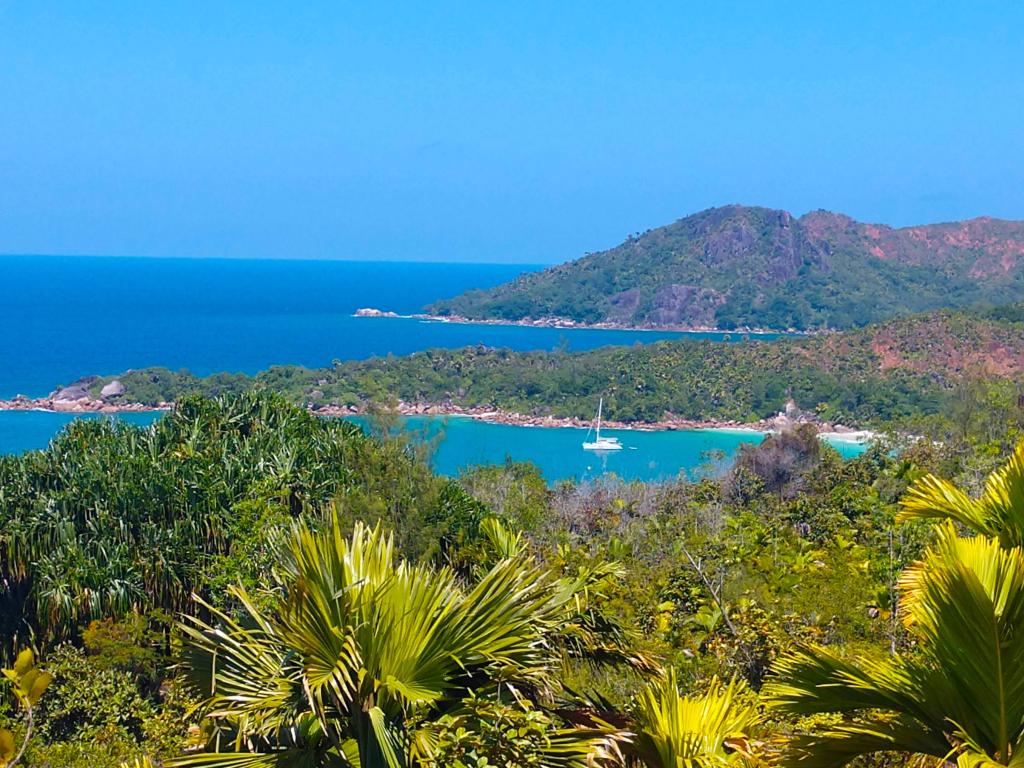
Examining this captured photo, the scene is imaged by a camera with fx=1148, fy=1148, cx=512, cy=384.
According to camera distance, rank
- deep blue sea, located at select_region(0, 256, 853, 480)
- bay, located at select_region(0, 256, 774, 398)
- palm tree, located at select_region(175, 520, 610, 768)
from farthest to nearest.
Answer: bay, located at select_region(0, 256, 774, 398), deep blue sea, located at select_region(0, 256, 853, 480), palm tree, located at select_region(175, 520, 610, 768)

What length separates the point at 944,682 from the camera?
396cm

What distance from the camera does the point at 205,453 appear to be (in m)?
21.4

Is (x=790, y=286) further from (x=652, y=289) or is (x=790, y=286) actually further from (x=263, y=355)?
(x=263, y=355)

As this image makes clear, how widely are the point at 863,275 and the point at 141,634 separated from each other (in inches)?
5609

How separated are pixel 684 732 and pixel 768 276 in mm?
145171

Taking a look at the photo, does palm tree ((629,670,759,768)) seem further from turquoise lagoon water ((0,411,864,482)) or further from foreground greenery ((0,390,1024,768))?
turquoise lagoon water ((0,411,864,482))

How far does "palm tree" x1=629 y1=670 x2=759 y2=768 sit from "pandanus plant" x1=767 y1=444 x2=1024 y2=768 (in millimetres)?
525

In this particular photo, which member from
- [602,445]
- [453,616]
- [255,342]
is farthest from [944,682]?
[255,342]

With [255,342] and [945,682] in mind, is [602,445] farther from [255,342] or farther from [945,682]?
[255,342]

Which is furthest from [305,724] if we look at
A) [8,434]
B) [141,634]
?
[8,434]

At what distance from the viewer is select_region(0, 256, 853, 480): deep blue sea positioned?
64.2m

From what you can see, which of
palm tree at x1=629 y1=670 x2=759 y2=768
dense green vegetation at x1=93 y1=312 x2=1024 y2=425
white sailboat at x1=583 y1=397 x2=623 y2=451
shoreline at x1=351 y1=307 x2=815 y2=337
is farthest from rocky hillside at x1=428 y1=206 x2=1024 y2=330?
palm tree at x1=629 y1=670 x2=759 y2=768

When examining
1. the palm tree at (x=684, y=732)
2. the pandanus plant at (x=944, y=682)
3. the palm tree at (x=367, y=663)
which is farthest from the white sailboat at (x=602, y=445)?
the pandanus plant at (x=944, y=682)

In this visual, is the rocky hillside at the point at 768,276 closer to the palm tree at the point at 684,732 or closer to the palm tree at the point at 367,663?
the palm tree at the point at 684,732
